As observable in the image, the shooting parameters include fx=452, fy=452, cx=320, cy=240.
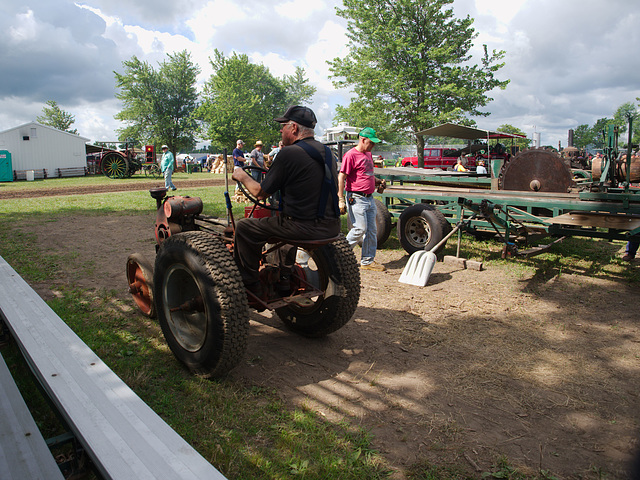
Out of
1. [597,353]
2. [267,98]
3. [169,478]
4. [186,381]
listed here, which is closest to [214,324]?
[186,381]

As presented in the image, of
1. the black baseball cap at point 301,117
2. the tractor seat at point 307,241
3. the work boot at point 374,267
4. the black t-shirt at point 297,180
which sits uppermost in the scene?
the black baseball cap at point 301,117

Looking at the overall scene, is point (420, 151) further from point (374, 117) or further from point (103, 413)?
point (103, 413)

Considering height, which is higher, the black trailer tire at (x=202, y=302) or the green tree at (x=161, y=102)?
the green tree at (x=161, y=102)

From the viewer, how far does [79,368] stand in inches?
99.8

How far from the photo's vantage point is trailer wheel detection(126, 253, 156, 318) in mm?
4188

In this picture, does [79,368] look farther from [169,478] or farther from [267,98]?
[267,98]

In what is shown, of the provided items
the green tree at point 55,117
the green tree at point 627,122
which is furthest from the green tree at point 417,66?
the green tree at point 55,117

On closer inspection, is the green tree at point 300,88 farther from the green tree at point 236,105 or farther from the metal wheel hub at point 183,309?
the metal wheel hub at point 183,309

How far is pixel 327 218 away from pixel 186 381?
1.52 meters

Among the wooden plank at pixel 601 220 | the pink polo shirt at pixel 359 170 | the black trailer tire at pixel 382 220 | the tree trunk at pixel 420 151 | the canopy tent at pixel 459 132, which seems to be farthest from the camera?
the tree trunk at pixel 420 151

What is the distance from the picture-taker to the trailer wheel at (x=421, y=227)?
266 inches

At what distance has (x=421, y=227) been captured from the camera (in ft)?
23.6

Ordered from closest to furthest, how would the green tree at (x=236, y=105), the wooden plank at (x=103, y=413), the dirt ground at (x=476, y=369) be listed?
the wooden plank at (x=103, y=413) < the dirt ground at (x=476, y=369) < the green tree at (x=236, y=105)

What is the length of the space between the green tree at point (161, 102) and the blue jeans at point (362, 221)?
178 feet
